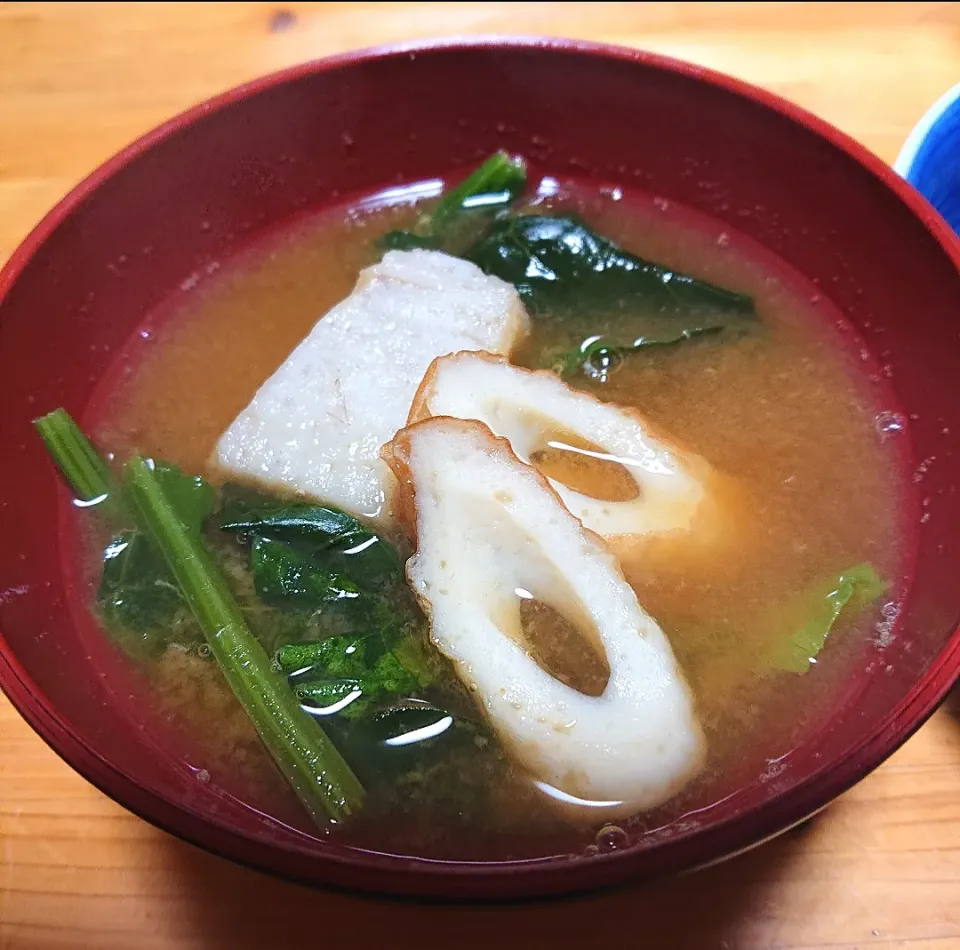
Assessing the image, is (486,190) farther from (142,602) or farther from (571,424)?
(142,602)

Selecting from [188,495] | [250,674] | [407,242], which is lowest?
[250,674]

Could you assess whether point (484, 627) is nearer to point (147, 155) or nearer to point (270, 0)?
point (147, 155)

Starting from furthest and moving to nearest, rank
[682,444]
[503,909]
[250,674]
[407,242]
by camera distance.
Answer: [407,242] < [682,444] < [250,674] < [503,909]

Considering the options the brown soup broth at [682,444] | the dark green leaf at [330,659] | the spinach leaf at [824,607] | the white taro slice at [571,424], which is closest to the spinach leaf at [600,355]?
the brown soup broth at [682,444]

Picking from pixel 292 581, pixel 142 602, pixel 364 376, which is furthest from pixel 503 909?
pixel 364 376

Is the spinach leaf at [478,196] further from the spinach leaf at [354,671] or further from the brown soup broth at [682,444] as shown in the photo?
the spinach leaf at [354,671]

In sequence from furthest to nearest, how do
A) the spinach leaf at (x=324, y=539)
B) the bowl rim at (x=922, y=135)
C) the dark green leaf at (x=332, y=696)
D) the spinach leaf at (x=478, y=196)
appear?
the spinach leaf at (x=478, y=196) → the bowl rim at (x=922, y=135) → the spinach leaf at (x=324, y=539) → the dark green leaf at (x=332, y=696)
